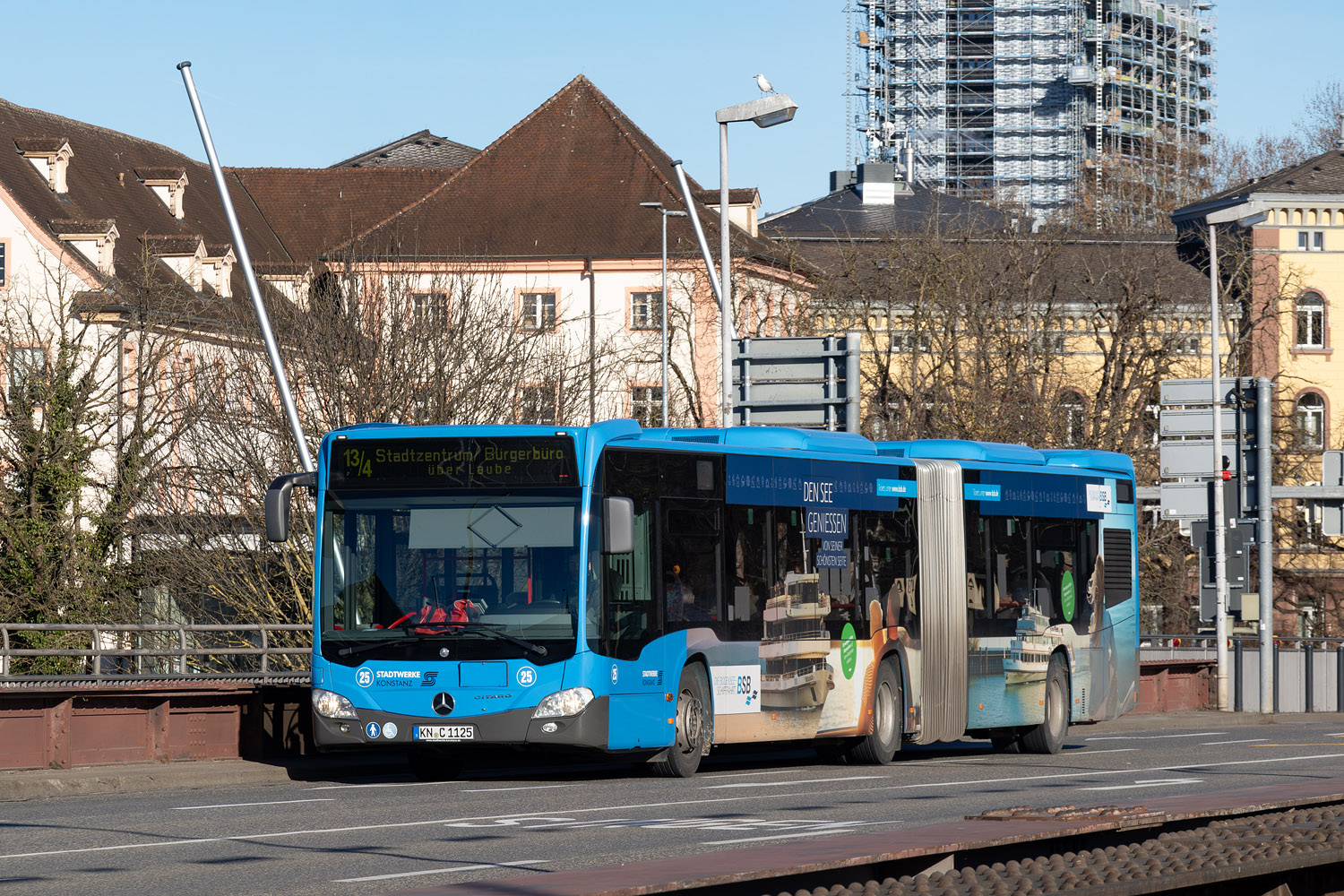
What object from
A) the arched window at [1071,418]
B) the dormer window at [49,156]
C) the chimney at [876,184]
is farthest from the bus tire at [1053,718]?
the chimney at [876,184]

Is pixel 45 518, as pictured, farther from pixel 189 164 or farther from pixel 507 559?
pixel 189 164

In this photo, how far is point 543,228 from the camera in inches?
2773

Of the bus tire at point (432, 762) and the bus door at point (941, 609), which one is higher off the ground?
the bus door at point (941, 609)

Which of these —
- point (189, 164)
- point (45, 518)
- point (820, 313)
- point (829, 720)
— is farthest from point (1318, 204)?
point (829, 720)

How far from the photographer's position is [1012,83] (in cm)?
17300

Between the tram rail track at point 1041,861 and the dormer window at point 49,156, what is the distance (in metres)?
56.6

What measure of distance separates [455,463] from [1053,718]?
9044mm

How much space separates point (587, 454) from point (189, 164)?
6118 centimetres

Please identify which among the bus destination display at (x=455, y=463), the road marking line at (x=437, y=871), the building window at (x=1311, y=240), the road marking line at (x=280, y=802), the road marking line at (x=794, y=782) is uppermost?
the building window at (x=1311, y=240)

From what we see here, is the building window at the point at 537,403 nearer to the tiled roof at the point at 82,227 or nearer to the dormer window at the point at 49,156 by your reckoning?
the tiled roof at the point at 82,227

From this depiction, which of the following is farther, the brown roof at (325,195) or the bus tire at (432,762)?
the brown roof at (325,195)

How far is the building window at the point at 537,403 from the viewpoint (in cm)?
3925

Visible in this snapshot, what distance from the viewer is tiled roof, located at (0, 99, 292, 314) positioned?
199 ft

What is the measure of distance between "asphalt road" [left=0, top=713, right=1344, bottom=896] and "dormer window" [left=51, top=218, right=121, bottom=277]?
3930 cm
